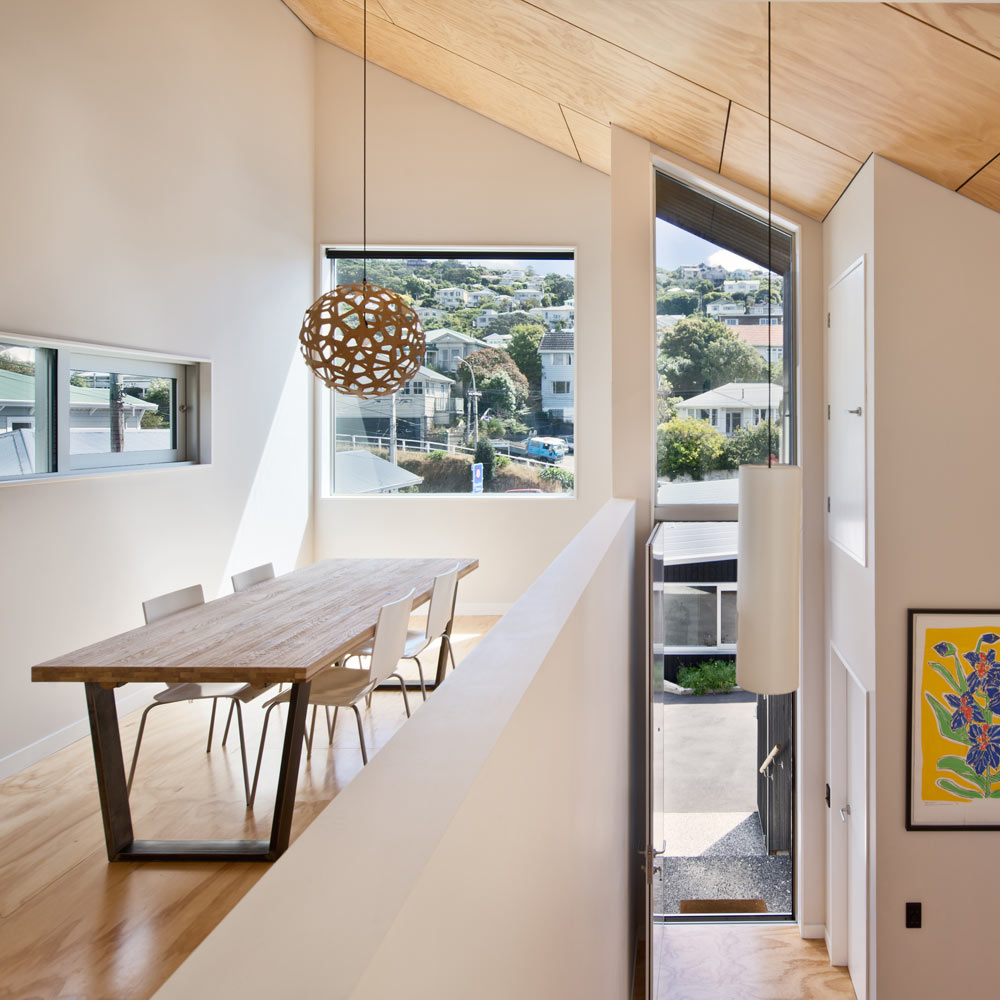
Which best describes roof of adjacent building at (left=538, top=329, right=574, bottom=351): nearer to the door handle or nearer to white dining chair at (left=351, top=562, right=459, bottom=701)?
white dining chair at (left=351, top=562, right=459, bottom=701)

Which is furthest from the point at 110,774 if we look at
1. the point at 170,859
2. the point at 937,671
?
the point at 937,671

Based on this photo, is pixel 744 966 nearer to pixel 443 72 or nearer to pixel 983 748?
pixel 983 748

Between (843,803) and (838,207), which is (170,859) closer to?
(843,803)

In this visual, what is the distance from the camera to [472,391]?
720cm

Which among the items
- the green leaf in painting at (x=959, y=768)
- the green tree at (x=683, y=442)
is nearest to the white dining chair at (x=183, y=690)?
the green tree at (x=683, y=442)

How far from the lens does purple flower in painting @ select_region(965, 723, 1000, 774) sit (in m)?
3.99

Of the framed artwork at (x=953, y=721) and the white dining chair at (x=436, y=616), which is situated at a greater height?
the white dining chair at (x=436, y=616)

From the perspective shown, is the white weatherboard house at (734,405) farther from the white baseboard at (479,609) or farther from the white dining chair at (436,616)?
the white baseboard at (479,609)

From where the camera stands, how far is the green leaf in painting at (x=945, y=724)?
3.90m

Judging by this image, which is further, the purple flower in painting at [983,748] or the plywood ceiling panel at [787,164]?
the purple flower in painting at [983,748]

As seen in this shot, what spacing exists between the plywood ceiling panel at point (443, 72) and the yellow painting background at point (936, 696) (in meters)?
3.87

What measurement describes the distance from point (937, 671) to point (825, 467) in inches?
53.2

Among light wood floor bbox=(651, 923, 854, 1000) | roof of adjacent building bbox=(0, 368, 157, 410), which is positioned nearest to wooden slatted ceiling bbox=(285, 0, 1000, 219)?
roof of adjacent building bbox=(0, 368, 157, 410)

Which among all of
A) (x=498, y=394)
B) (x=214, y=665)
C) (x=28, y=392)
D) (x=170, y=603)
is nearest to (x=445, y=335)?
(x=498, y=394)
